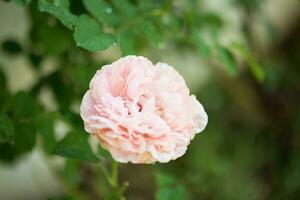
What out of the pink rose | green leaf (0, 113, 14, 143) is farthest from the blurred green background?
the pink rose

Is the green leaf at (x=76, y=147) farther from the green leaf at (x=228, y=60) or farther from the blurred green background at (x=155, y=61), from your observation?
the green leaf at (x=228, y=60)

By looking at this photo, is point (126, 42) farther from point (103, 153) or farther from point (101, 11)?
point (103, 153)

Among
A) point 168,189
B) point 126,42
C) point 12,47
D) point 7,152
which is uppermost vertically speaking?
point 126,42

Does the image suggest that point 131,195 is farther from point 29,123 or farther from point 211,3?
point 29,123

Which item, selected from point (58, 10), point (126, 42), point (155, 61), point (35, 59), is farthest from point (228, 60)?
point (155, 61)

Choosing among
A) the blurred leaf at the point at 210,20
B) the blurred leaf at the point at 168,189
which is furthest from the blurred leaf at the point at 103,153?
the blurred leaf at the point at 210,20

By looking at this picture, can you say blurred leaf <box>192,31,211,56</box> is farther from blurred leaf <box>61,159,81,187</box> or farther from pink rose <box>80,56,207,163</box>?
blurred leaf <box>61,159,81,187</box>

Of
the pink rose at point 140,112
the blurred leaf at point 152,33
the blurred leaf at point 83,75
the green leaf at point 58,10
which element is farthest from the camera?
the blurred leaf at point 83,75
